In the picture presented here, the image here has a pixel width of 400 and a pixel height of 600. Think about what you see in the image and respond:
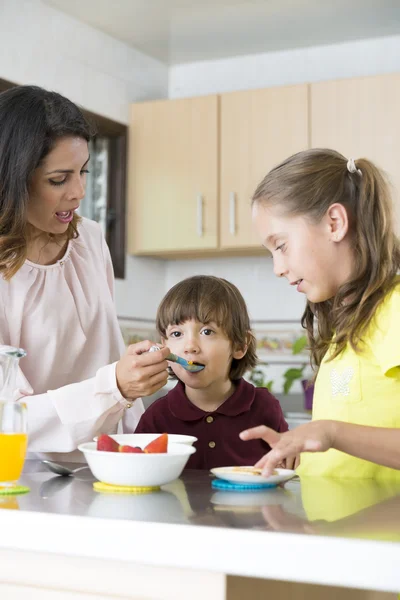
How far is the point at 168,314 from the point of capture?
6.62 ft

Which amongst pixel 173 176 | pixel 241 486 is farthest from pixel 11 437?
pixel 173 176

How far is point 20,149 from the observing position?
1752 mm

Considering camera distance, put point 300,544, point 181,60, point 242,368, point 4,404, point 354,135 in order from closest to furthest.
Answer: point 300,544
point 4,404
point 242,368
point 354,135
point 181,60

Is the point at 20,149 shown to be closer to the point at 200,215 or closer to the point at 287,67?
the point at 200,215

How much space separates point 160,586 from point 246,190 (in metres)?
3.17

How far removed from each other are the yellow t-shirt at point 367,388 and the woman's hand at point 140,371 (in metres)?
0.32

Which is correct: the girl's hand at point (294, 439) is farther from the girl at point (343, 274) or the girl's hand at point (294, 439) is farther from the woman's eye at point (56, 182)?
the woman's eye at point (56, 182)

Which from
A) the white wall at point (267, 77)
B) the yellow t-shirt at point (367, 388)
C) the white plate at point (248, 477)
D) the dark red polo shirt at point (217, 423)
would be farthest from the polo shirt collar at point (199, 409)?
the white wall at point (267, 77)

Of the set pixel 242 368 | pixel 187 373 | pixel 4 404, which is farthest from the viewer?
pixel 242 368

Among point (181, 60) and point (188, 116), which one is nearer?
point (188, 116)

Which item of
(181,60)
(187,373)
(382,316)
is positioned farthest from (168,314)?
(181,60)

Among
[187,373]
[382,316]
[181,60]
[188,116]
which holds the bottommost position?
[187,373]

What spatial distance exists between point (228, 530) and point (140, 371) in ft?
1.99

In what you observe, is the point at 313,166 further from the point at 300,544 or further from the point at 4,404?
the point at 300,544
